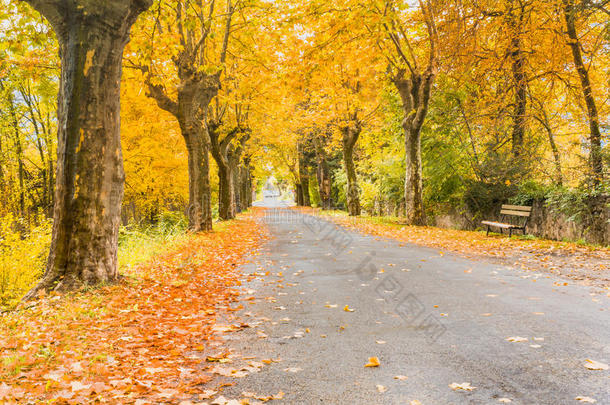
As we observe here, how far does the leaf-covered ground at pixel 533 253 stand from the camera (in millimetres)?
7512

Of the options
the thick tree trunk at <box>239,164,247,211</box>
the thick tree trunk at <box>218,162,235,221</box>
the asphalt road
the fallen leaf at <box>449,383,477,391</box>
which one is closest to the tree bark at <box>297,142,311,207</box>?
the thick tree trunk at <box>239,164,247,211</box>

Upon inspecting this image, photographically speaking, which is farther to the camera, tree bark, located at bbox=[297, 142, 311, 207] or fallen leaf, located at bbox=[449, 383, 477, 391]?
tree bark, located at bbox=[297, 142, 311, 207]

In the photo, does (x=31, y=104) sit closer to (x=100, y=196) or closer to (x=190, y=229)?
(x=190, y=229)

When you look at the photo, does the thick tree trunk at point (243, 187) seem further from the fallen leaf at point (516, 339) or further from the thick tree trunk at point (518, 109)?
the fallen leaf at point (516, 339)

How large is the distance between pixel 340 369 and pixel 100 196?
4.77m

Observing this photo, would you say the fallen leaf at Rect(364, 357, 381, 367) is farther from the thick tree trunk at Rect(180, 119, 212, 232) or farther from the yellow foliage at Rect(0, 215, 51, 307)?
the thick tree trunk at Rect(180, 119, 212, 232)

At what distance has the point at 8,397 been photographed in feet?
9.59

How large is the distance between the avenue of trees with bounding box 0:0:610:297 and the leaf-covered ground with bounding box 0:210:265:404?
1.02m

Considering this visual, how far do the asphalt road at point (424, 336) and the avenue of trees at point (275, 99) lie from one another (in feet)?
11.4

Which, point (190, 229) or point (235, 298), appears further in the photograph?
point (190, 229)

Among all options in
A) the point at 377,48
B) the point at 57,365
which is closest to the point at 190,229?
the point at 377,48

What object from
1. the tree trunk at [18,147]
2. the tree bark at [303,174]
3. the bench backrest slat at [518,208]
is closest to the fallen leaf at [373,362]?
the bench backrest slat at [518,208]

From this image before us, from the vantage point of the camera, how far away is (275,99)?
22.5 meters

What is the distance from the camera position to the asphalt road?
3.11 m
